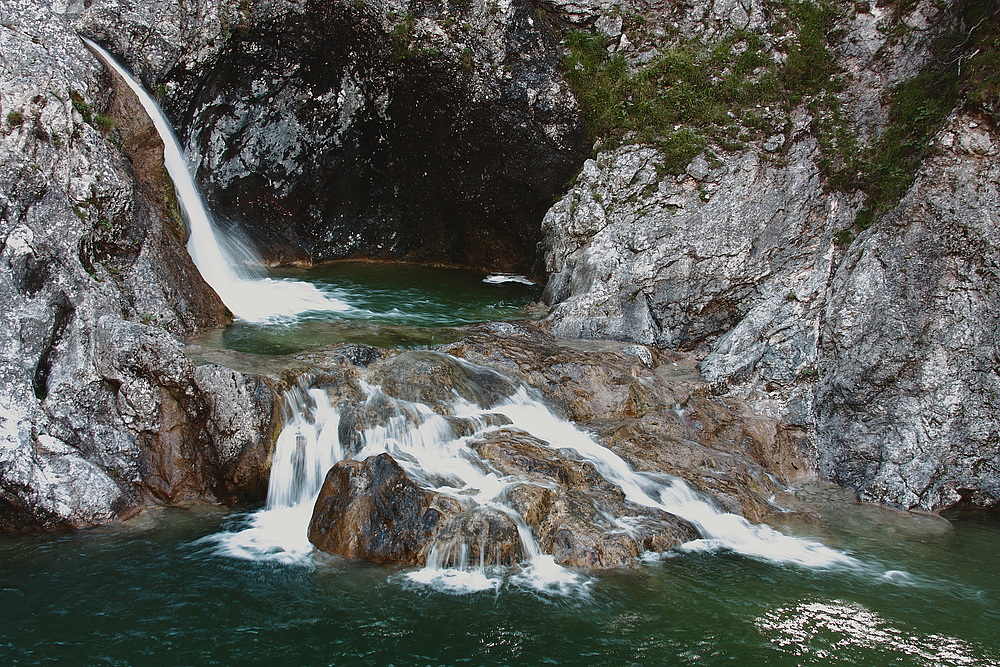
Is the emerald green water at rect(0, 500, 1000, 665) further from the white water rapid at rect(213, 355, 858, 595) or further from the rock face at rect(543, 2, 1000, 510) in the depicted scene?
the rock face at rect(543, 2, 1000, 510)

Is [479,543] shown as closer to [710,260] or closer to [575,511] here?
[575,511]

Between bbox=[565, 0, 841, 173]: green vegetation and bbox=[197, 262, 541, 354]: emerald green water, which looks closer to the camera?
bbox=[197, 262, 541, 354]: emerald green water

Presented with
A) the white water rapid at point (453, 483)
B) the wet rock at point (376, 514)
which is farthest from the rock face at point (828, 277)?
the wet rock at point (376, 514)

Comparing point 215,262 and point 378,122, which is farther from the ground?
point 378,122

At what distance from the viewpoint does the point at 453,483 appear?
7.50m

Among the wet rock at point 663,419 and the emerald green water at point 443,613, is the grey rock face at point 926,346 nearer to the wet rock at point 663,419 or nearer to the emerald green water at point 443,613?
the wet rock at point 663,419

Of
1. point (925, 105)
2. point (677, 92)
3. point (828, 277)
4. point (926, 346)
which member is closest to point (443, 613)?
point (926, 346)

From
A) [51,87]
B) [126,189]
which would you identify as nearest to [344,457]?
[126,189]

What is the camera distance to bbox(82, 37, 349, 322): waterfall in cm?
1158

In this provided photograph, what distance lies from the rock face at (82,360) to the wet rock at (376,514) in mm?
1164

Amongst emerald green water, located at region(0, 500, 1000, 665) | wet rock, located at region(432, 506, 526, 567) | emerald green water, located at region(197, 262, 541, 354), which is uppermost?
emerald green water, located at region(197, 262, 541, 354)

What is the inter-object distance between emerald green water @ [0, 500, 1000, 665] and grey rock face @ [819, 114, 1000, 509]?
1.90 metres

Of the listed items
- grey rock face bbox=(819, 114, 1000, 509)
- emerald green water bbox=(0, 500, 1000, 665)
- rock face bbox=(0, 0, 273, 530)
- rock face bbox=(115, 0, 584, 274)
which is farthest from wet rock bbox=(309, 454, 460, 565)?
rock face bbox=(115, 0, 584, 274)

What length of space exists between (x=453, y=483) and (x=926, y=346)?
6187mm
